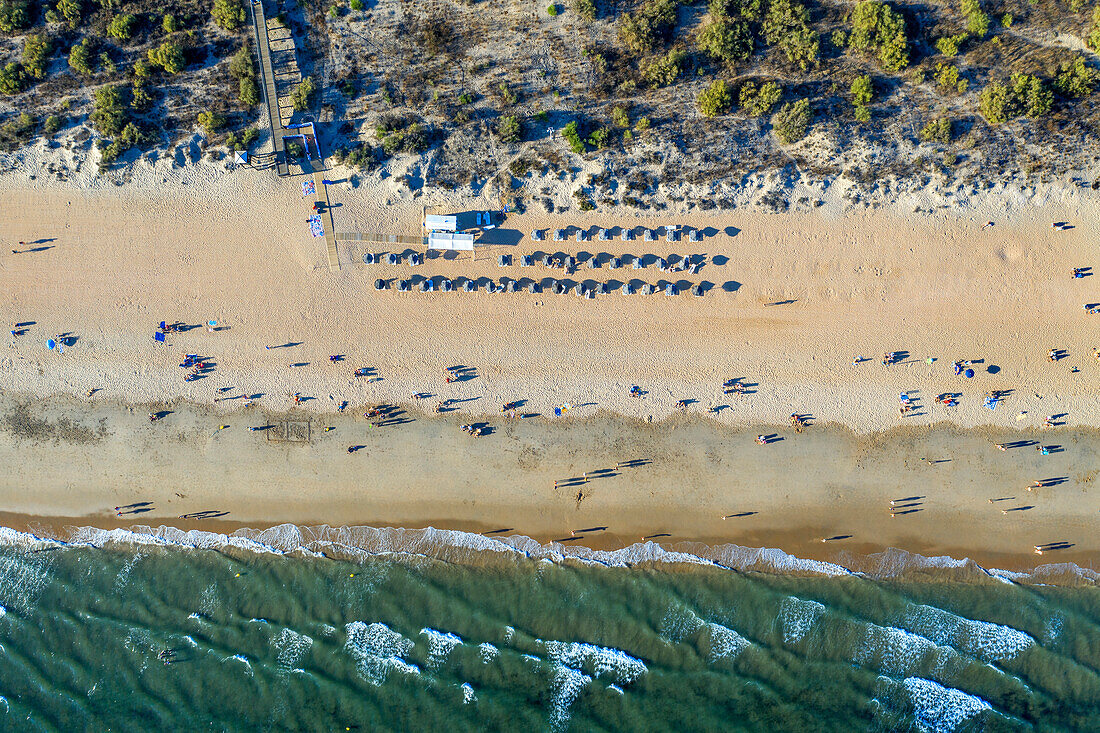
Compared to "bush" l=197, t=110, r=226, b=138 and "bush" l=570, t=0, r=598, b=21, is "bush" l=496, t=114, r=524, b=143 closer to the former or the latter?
"bush" l=570, t=0, r=598, b=21

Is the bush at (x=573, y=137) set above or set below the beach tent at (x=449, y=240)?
above

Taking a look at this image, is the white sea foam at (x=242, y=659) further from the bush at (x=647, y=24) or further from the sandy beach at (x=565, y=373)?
the bush at (x=647, y=24)

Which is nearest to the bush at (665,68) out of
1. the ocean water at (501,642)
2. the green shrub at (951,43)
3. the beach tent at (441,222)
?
the beach tent at (441,222)

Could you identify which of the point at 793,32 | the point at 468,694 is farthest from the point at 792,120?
the point at 468,694

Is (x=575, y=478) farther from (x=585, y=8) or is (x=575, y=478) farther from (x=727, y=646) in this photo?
(x=585, y=8)

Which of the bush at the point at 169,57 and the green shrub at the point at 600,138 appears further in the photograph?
the green shrub at the point at 600,138

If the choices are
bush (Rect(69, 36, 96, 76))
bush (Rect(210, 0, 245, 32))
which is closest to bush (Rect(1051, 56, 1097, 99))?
bush (Rect(210, 0, 245, 32))

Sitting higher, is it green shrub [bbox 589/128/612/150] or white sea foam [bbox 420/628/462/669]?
green shrub [bbox 589/128/612/150]
